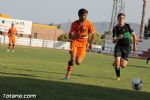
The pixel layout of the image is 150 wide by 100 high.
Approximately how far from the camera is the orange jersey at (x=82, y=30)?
48.6ft

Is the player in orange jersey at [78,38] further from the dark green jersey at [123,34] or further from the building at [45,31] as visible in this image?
the building at [45,31]

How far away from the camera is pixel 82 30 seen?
1492 centimetres

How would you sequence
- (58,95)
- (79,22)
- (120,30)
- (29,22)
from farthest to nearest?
(29,22) < (120,30) < (79,22) < (58,95)

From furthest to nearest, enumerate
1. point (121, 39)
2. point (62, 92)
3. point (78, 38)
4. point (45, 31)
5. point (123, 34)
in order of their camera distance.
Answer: point (45, 31) → point (121, 39) → point (123, 34) → point (78, 38) → point (62, 92)

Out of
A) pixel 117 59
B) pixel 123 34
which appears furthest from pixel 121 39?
pixel 117 59

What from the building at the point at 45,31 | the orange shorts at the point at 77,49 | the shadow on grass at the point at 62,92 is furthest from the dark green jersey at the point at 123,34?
the building at the point at 45,31

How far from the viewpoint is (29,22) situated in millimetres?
72625

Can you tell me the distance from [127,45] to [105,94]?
229 inches

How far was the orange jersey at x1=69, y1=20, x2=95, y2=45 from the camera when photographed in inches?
583

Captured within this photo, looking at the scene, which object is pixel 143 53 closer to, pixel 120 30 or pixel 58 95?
pixel 120 30

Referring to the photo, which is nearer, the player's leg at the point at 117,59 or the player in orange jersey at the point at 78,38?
the player in orange jersey at the point at 78,38

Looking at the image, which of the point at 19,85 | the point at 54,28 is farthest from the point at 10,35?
the point at 54,28

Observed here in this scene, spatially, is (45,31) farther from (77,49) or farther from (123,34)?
(77,49)

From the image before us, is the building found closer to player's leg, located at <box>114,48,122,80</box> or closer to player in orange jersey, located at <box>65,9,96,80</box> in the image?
player's leg, located at <box>114,48,122,80</box>
